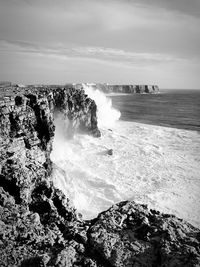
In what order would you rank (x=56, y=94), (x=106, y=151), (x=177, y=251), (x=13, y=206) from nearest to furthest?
(x=177, y=251) → (x=13, y=206) → (x=106, y=151) → (x=56, y=94)

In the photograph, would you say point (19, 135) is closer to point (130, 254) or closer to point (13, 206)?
point (13, 206)

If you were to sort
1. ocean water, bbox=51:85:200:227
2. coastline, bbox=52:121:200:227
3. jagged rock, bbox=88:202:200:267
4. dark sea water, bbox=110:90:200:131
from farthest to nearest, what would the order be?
dark sea water, bbox=110:90:200:131
ocean water, bbox=51:85:200:227
coastline, bbox=52:121:200:227
jagged rock, bbox=88:202:200:267

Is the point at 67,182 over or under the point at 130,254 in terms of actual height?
under

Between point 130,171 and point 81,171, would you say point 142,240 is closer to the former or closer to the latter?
point 81,171

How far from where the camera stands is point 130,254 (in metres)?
6.48

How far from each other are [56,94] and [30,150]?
23.9 metres

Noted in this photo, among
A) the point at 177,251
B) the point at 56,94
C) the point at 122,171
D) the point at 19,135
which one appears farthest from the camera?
the point at 56,94

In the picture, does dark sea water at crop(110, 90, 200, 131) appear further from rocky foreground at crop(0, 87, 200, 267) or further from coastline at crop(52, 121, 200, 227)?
rocky foreground at crop(0, 87, 200, 267)

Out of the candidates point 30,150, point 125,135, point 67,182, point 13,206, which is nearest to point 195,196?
point 67,182

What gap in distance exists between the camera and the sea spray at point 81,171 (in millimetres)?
20375

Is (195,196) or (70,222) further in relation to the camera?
(195,196)

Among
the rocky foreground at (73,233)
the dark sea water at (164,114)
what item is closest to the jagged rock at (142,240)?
the rocky foreground at (73,233)

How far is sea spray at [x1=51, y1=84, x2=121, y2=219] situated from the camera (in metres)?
20.4

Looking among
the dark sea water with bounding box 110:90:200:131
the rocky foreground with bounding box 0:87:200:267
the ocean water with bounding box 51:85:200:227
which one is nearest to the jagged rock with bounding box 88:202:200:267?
the rocky foreground with bounding box 0:87:200:267
